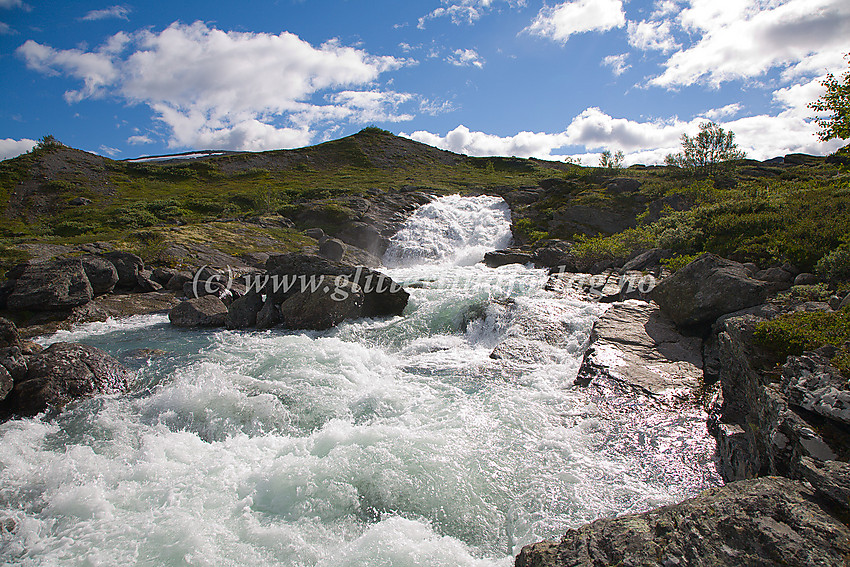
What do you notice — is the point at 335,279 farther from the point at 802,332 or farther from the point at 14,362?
the point at 802,332

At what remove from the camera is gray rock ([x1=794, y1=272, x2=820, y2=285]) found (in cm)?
1014

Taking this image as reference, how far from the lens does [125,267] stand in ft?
62.2

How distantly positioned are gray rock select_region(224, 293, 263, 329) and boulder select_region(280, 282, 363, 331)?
124 centimetres

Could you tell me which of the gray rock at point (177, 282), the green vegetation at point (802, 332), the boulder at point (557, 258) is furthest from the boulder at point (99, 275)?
the green vegetation at point (802, 332)

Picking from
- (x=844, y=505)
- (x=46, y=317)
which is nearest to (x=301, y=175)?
(x=46, y=317)

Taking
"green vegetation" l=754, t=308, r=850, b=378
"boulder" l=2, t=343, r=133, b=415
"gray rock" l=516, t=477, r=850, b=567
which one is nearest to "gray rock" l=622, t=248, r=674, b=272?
"green vegetation" l=754, t=308, r=850, b=378

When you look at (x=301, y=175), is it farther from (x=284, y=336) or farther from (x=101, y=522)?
(x=101, y=522)

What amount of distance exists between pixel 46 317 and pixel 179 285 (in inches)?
213

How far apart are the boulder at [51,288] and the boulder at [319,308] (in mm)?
8268

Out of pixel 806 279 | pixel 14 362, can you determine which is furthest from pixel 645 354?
pixel 14 362

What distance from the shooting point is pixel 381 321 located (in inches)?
621

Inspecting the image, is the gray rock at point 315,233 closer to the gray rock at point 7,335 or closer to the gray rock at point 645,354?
the gray rock at point 7,335

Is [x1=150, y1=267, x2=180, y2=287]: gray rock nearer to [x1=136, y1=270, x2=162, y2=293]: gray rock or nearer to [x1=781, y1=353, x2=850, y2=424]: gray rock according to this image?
[x1=136, y1=270, x2=162, y2=293]: gray rock

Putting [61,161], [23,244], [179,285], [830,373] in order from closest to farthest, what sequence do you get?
1. [830,373]
2. [179,285]
3. [23,244]
4. [61,161]
